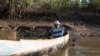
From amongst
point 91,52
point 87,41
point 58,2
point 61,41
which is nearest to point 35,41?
point 61,41

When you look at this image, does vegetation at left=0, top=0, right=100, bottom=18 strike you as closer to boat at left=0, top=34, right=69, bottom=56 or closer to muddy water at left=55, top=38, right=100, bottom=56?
muddy water at left=55, top=38, right=100, bottom=56

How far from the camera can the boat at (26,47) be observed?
52.5 feet

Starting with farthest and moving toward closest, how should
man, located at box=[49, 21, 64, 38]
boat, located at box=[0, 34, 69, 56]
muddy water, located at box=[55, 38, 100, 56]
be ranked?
1. man, located at box=[49, 21, 64, 38]
2. muddy water, located at box=[55, 38, 100, 56]
3. boat, located at box=[0, 34, 69, 56]

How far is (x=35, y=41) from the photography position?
17.5m

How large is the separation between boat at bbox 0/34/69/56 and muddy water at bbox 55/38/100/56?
6.89 ft

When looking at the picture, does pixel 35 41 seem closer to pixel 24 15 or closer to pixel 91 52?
pixel 91 52

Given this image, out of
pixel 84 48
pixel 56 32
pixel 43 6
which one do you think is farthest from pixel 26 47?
pixel 43 6

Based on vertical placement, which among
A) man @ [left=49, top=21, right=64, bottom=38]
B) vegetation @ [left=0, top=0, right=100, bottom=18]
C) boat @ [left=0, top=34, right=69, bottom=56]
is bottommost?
vegetation @ [left=0, top=0, right=100, bottom=18]

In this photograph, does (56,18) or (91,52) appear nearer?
(91,52)

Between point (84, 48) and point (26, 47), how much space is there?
7645 mm

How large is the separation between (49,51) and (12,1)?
49.6 feet

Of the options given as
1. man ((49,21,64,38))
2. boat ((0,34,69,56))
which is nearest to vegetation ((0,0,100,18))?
man ((49,21,64,38))

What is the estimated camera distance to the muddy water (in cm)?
2147

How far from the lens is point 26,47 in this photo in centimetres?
1683
